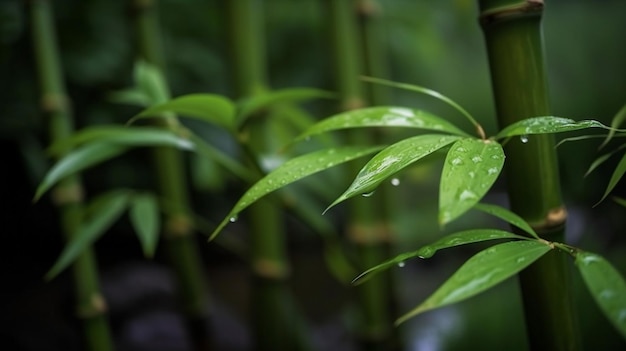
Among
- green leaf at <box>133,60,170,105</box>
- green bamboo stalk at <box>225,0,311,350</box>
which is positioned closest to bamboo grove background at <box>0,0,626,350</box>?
green bamboo stalk at <box>225,0,311,350</box>

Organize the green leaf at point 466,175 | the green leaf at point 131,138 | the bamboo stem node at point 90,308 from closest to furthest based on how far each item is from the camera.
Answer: the green leaf at point 466,175, the green leaf at point 131,138, the bamboo stem node at point 90,308

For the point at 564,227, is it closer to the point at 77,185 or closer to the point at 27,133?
the point at 77,185

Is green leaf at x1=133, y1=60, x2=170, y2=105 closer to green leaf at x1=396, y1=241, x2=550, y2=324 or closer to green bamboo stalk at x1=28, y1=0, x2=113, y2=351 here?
green bamboo stalk at x1=28, y1=0, x2=113, y2=351

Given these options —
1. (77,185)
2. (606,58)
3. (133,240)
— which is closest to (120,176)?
(133,240)

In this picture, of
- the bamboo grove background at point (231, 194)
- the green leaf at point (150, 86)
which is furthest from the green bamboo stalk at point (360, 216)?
the green leaf at point (150, 86)

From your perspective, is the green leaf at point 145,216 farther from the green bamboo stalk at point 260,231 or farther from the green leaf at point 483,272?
the green leaf at point 483,272

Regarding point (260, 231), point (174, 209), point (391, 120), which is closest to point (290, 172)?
point (391, 120)
